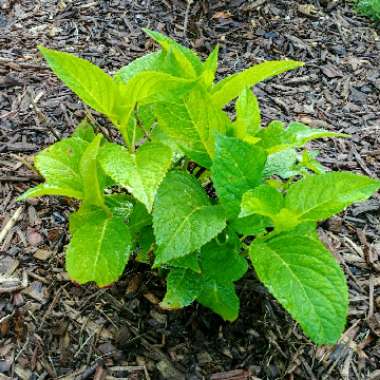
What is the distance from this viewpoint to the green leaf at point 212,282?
1.83 meters

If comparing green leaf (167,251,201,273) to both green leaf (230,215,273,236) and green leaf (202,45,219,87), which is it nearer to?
green leaf (230,215,273,236)

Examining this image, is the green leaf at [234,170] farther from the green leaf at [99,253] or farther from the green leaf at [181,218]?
the green leaf at [99,253]

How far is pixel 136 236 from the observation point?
77.7 inches

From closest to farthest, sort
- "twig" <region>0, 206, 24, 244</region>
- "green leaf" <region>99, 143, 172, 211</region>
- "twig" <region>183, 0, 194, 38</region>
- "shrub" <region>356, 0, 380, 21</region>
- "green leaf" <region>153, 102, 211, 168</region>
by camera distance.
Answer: "green leaf" <region>99, 143, 172, 211</region>, "green leaf" <region>153, 102, 211, 168</region>, "twig" <region>0, 206, 24, 244</region>, "twig" <region>183, 0, 194, 38</region>, "shrub" <region>356, 0, 380, 21</region>

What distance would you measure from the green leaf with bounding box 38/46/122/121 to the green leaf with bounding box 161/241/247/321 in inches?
23.5

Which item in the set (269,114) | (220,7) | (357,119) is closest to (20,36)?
(220,7)

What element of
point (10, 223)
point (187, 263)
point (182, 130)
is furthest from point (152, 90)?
point (10, 223)

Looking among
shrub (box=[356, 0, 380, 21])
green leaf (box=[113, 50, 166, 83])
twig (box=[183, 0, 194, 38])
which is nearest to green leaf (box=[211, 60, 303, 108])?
green leaf (box=[113, 50, 166, 83])

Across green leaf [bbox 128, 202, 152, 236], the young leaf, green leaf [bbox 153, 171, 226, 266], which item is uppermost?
green leaf [bbox 153, 171, 226, 266]

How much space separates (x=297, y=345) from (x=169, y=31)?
8.15 feet

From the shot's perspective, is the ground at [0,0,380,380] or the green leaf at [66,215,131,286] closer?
the green leaf at [66,215,131,286]

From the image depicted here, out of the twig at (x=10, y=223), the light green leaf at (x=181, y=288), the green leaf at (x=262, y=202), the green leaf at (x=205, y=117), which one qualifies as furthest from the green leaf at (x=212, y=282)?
the twig at (x=10, y=223)

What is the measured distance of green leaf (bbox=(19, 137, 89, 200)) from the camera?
1.76 metres

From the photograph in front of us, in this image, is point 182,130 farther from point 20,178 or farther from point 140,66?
point 20,178
